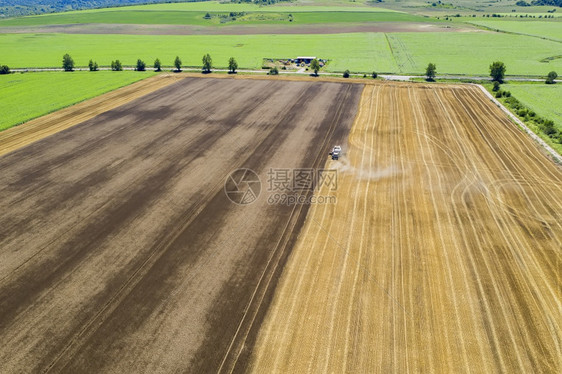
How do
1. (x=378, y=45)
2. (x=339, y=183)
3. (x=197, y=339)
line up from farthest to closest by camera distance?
(x=378, y=45) → (x=339, y=183) → (x=197, y=339)

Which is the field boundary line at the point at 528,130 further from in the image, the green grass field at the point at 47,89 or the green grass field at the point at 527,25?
the green grass field at the point at 527,25

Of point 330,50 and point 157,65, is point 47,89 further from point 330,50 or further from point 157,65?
point 330,50

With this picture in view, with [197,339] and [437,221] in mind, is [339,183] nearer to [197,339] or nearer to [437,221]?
[437,221]

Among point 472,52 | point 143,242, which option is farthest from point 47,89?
point 472,52

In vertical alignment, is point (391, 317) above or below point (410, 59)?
below

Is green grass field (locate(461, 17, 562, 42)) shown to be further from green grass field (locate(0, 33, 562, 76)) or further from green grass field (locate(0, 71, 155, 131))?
green grass field (locate(0, 71, 155, 131))

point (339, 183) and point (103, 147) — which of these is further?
point (103, 147)

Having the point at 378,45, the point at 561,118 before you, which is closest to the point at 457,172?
the point at 561,118
